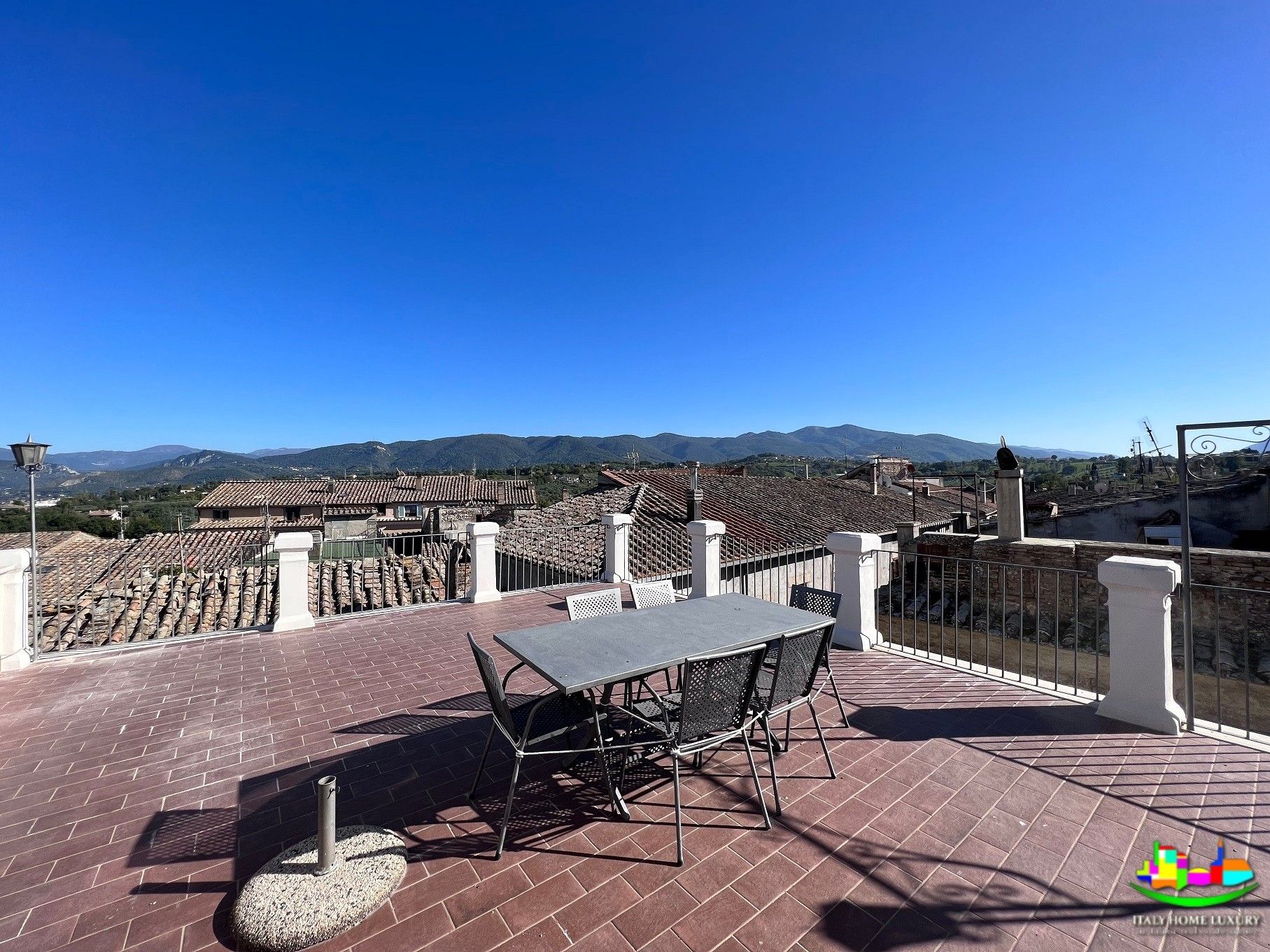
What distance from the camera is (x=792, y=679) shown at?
308cm

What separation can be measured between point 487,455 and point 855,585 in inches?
4020

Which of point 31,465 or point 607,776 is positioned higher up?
point 31,465

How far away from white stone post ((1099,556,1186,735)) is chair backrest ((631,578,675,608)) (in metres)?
3.02

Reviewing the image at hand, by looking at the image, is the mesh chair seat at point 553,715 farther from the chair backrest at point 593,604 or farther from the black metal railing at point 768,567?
the black metal railing at point 768,567

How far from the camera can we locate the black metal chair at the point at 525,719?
252cm

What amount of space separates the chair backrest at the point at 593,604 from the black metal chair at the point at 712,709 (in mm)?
1315

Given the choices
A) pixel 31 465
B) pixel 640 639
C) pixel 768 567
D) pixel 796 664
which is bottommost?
pixel 768 567

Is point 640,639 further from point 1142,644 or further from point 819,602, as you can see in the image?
point 1142,644

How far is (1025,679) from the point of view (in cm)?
449

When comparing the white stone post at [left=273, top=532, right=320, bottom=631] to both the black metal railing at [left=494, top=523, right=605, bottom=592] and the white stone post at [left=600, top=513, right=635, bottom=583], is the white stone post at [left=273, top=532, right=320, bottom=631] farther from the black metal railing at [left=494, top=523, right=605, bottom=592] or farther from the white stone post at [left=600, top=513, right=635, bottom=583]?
the white stone post at [left=600, top=513, right=635, bottom=583]

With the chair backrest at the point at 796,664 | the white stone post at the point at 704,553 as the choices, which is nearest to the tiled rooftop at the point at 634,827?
the chair backrest at the point at 796,664

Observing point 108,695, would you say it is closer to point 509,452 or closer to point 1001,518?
point 1001,518

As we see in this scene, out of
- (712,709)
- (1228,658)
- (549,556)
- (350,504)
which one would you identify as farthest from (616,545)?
(350,504)

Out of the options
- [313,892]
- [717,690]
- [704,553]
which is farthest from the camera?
[704,553]
